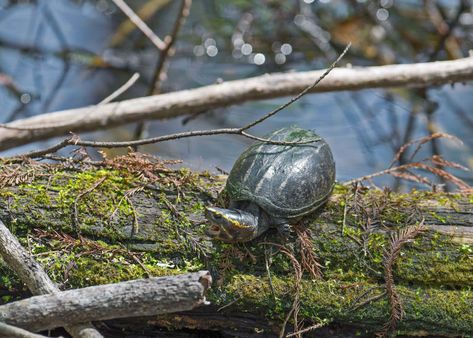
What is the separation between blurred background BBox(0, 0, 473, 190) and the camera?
6621 mm

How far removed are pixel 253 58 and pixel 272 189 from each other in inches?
181

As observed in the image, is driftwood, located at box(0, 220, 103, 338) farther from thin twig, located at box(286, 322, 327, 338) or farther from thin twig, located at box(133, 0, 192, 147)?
thin twig, located at box(133, 0, 192, 147)

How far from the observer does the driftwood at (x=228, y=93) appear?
4.84 m

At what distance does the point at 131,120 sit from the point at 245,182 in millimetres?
2040

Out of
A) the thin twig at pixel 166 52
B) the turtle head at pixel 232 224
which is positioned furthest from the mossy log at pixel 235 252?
the thin twig at pixel 166 52

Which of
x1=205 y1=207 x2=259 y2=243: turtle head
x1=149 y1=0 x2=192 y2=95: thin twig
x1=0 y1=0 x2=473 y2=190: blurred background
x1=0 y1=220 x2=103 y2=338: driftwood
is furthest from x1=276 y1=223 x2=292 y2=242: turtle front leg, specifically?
x1=0 y1=0 x2=473 y2=190: blurred background

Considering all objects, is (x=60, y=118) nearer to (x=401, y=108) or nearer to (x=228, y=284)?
(x=228, y=284)

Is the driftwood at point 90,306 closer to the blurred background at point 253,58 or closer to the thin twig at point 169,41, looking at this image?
the thin twig at point 169,41

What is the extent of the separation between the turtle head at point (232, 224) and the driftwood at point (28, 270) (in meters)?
0.68

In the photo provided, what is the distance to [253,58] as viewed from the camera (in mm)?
7445

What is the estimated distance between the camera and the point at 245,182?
121 inches

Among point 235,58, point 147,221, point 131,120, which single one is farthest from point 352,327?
point 235,58

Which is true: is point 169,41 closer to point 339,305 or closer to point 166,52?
point 166,52

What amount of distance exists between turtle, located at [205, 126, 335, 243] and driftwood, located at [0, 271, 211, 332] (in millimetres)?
473
